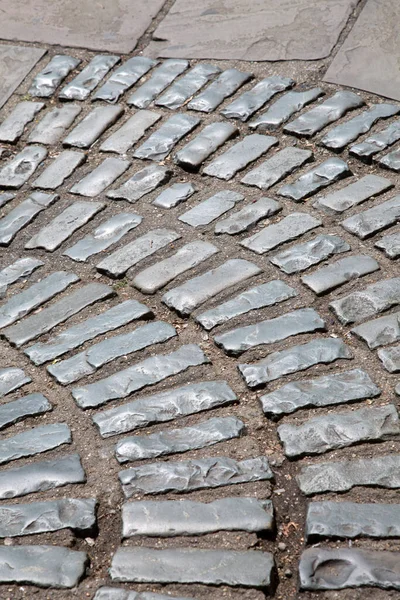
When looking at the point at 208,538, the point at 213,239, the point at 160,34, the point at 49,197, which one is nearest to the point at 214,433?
the point at 208,538

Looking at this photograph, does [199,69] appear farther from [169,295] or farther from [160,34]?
[169,295]

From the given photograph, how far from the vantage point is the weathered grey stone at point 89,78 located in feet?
13.6

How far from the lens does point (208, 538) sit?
232cm

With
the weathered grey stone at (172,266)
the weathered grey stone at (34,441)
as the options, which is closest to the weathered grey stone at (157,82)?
the weathered grey stone at (172,266)

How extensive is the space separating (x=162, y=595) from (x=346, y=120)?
227 cm

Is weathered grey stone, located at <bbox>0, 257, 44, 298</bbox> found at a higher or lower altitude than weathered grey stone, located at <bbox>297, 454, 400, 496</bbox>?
higher

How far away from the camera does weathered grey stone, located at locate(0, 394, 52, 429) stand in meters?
2.71

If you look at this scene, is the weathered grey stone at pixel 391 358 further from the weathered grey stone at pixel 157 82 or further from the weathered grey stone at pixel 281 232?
the weathered grey stone at pixel 157 82

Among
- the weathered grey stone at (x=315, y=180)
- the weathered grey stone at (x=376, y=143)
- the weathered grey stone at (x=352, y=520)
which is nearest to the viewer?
the weathered grey stone at (x=352, y=520)

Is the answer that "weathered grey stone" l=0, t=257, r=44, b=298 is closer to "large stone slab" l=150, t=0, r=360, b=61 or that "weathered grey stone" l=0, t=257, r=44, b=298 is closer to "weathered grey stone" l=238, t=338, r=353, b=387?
"weathered grey stone" l=238, t=338, r=353, b=387

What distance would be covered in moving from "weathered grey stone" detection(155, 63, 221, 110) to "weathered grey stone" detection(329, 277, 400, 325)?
1415 mm

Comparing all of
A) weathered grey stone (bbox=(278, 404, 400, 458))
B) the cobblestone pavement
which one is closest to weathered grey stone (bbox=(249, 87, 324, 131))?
the cobblestone pavement

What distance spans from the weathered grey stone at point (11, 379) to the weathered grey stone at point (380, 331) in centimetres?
104

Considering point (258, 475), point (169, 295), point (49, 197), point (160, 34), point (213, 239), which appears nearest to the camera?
point (258, 475)
